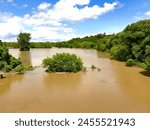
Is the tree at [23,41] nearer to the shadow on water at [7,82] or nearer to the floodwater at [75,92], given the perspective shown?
the floodwater at [75,92]

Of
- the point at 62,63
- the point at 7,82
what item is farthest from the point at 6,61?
the point at 62,63

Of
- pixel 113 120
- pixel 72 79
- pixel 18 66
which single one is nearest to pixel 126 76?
pixel 72 79

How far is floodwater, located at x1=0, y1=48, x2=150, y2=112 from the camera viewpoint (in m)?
17.6

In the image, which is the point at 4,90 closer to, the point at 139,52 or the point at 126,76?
the point at 126,76

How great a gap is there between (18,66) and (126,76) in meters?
12.5

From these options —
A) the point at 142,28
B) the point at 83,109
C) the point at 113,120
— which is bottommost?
the point at 83,109

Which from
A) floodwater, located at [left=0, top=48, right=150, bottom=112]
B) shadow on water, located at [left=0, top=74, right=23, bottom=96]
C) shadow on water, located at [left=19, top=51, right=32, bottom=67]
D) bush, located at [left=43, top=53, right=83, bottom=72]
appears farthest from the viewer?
shadow on water, located at [left=19, top=51, right=32, bottom=67]

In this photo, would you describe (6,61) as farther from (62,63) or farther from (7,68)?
(62,63)

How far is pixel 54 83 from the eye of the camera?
25188 millimetres

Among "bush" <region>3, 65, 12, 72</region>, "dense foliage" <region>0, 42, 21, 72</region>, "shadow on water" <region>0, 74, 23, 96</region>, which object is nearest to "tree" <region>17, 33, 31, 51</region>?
"dense foliage" <region>0, 42, 21, 72</region>

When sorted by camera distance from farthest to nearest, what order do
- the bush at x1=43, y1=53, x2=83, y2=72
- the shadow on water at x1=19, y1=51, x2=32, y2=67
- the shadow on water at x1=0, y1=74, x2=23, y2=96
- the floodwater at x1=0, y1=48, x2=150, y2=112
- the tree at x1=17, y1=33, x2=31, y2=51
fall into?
the tree at x1=17, y1=33, x2=31, y2=51 → the shadow on water at x1=19, y1=51, x2=32, y2=67 → the bush at x1=43, y1=53, x2=83, y2=72 → the shadow on water at x1=0, y1=74, x2=23, y2=96 → the floodwater at x1=0, y1=48, x2=150, y2=112

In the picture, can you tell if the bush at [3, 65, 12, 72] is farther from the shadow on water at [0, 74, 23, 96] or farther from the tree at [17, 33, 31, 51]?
the tree at [17, 33, 31, 51]

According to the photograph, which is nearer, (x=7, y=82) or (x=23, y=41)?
(x=7, y=82)

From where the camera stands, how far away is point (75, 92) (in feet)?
70.4
